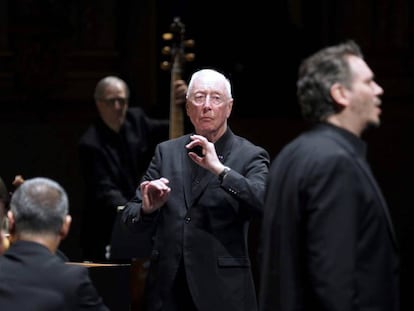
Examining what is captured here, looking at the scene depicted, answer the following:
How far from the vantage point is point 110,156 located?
748cm

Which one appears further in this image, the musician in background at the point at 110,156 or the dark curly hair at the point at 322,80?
the musician in background at the point at 110,156

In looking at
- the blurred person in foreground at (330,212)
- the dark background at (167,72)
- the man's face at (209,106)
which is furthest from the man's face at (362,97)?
the dark background at (167,72)

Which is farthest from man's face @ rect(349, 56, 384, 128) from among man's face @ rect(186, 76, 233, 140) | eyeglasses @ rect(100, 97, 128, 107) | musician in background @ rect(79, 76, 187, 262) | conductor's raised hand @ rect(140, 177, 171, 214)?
eyeglasses @ rect(100, 97, 128, 107)

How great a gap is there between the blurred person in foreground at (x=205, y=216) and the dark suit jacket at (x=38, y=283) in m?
0.96

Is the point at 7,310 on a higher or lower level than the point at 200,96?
lower

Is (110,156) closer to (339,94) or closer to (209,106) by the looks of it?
(209,106)

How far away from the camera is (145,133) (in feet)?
→ 25.3

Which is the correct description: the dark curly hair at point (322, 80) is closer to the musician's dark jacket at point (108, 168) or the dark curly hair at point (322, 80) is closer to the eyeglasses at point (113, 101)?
the musician's dark jacket at point (108, 168)

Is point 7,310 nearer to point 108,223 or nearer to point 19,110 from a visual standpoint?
point 108,223

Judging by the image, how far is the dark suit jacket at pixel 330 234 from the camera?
3.65 metres

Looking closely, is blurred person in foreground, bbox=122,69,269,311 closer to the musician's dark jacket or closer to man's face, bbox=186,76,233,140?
man's face, bbox=186,76,233,140

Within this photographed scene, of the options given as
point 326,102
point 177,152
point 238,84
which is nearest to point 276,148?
point 238,84

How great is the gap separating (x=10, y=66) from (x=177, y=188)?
3429 millimetres

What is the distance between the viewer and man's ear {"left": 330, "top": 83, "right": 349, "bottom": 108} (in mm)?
3805
